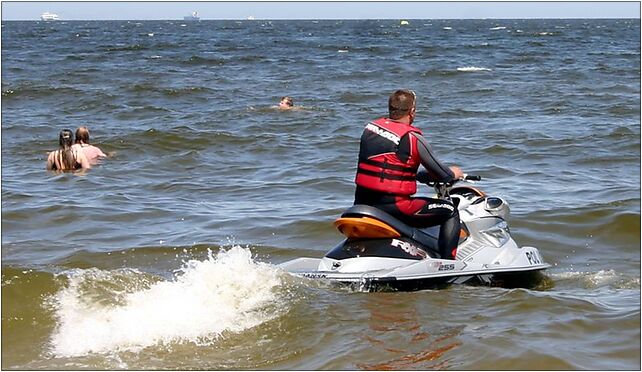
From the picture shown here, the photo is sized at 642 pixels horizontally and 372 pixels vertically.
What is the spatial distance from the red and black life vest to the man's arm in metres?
0.04

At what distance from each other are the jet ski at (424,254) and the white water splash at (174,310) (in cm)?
50

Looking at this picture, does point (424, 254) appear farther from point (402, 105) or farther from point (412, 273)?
point (402, 105)

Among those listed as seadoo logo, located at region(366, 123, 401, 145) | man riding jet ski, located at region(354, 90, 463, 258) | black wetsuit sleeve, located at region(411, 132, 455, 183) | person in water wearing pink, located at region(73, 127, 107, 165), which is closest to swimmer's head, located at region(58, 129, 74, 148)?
person in water wearing pink, located at region(73, 127, 107, 165)

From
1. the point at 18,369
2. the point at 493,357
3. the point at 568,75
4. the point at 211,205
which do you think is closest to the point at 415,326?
the point at 493,357

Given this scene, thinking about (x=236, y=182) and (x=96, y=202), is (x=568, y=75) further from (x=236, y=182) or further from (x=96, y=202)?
(x=96, y=202)

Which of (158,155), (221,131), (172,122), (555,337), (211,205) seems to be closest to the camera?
(555,337)

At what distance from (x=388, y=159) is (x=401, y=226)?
20.5 inches

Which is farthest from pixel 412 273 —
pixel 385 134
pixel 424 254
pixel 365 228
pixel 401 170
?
pixel 385 134

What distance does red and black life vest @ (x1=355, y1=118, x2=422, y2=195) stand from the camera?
23.4ft

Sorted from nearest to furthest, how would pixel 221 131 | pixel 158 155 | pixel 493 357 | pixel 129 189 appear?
pixel 493 357, pixel 129 189, pixel 158 155, pixel 221 131

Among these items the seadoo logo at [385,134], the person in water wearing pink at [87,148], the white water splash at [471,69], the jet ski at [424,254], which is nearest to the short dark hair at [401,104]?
the seadoo logo at [385,134]

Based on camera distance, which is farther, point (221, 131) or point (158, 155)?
point (221, 131)

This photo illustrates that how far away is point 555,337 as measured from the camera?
6320 millimetres

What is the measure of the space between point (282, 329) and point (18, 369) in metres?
1.69
